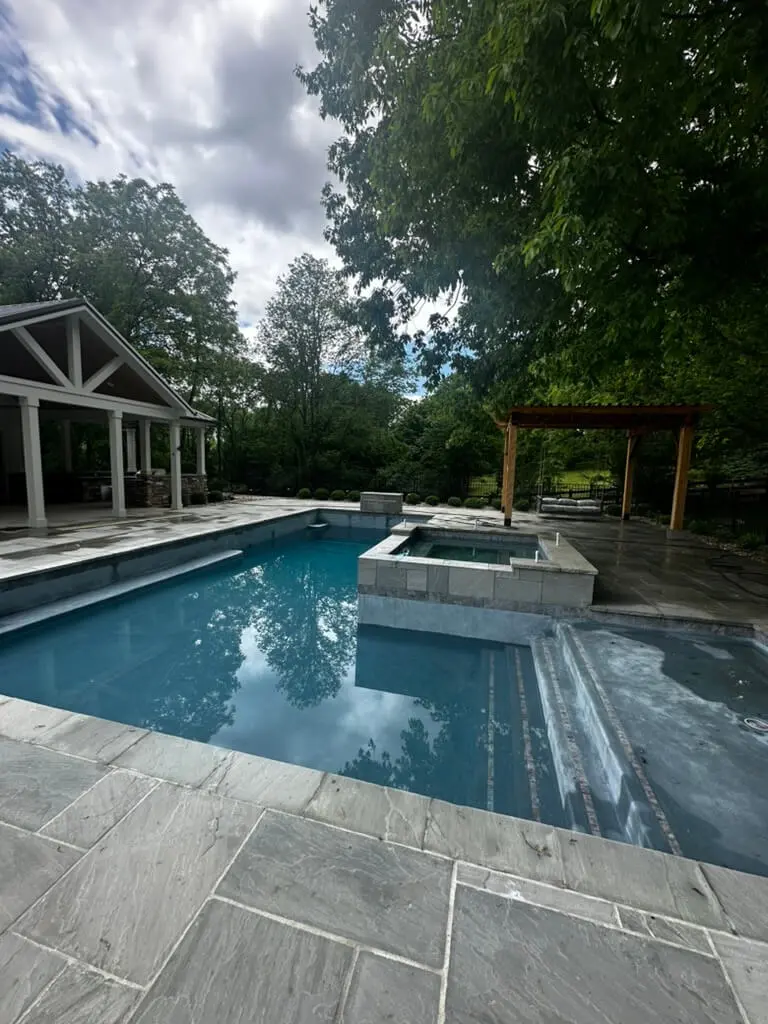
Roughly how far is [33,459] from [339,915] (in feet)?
33.3

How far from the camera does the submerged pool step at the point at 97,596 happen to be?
5.15m

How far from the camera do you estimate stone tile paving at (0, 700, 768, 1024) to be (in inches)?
48.2

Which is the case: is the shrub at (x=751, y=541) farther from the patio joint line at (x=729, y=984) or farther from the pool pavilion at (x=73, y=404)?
the pool pavilion at (x=73, y=404)

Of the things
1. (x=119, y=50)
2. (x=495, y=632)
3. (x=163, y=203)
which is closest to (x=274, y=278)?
(x=163, y=203)

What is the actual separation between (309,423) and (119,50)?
14.0 metres

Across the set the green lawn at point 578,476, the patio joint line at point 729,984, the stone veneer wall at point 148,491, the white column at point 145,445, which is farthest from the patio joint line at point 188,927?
the green lawn at point 578,476

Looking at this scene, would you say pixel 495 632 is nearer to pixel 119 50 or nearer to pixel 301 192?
pixel 119 50

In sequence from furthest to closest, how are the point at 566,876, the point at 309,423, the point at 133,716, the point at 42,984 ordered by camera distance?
the point at 309,423, the point at 133,716, the point at 566,876, the point at 42,984

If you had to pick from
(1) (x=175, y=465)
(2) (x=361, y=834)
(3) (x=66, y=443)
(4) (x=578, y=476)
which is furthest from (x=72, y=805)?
(4) (x=578, y=476)

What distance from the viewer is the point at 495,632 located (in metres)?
5.36

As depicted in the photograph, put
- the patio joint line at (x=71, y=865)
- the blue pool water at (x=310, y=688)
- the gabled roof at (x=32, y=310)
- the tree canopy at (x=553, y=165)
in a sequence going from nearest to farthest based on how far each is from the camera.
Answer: the patio joint line at (x=71, y=865) → the tree canopy at (x=553, y=165) → the blue pool water at (x=310, y=688) → the gabled roof at (x=32, y=310)

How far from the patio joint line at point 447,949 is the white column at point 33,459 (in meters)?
10.1

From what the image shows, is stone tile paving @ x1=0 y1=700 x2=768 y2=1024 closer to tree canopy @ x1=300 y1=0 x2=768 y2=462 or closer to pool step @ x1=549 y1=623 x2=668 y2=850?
pool step @ x1=549 y1=623 x2=668 y2=850

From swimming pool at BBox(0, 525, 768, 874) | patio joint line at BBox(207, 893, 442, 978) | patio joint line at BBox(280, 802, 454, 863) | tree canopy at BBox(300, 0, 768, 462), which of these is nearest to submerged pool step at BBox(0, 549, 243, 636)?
swimming pool at BBox(0, 525, 768, 874)
